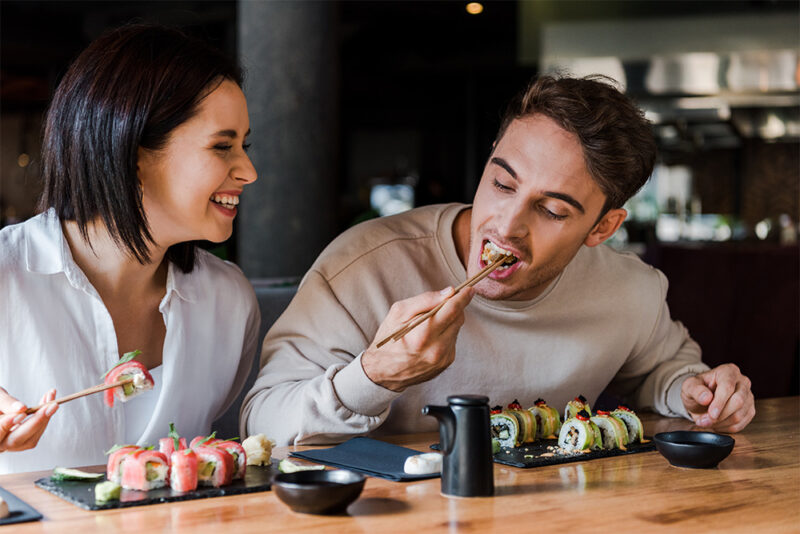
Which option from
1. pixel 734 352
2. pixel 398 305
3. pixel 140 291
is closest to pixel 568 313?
pixel 398 305

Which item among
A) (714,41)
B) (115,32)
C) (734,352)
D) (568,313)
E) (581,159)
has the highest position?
(714,41)

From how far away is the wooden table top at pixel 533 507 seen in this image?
1.21m

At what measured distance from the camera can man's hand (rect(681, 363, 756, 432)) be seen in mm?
1983

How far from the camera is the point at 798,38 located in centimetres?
792

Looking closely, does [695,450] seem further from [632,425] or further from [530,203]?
[530,203]

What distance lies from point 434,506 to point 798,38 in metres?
7.77

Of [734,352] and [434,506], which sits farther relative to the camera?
[734,352]

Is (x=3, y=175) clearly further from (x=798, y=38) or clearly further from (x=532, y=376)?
(x=532, y=376)

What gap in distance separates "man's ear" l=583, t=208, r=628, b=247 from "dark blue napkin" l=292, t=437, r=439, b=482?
0.79 m

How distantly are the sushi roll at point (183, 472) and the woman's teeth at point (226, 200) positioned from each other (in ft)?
2.20

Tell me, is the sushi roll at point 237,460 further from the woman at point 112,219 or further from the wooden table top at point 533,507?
the woman at point 112,219

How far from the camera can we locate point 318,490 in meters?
1.20

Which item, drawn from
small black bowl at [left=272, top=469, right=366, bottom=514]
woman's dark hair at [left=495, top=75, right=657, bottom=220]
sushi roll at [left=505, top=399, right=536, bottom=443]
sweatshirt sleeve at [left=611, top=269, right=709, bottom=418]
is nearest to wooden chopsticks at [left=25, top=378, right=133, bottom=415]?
small black bowl at [left=272, top=469, right=366, bottom=514]

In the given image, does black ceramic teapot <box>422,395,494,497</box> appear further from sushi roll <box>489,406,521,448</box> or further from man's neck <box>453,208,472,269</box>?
Answer: man's neck <box>453,208,472,269</box>
